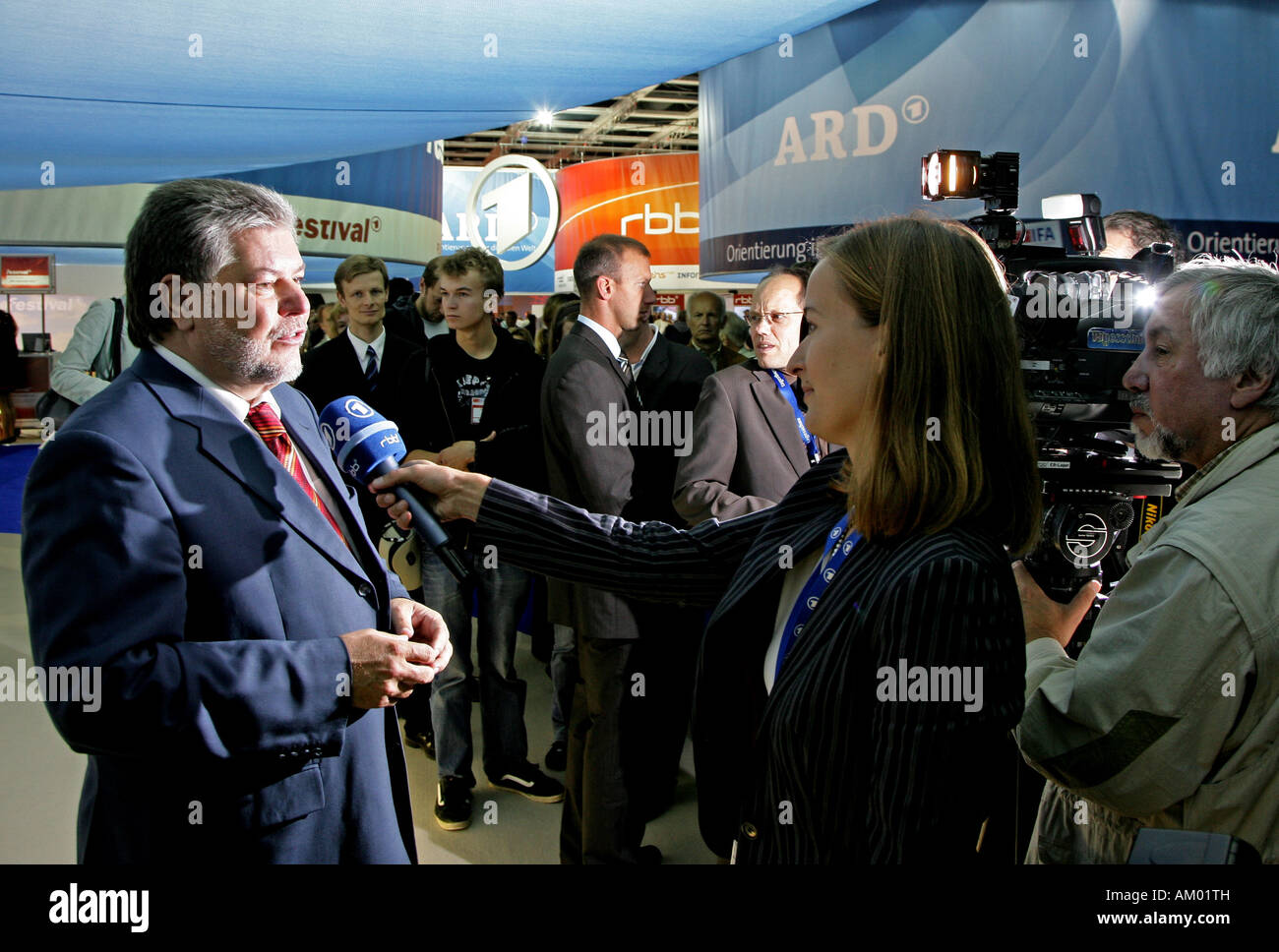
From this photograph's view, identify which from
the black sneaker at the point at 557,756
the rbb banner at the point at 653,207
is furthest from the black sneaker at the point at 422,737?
the rbb banner at the point at 653,207

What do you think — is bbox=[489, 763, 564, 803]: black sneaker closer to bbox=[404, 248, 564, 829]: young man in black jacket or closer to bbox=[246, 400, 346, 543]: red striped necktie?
bbox=[404, 248, 564, 829]: young man in black jacket

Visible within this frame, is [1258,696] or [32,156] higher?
[32,156]

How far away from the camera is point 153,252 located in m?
1.27

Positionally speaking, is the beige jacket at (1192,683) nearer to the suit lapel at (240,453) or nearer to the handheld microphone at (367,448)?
the handheld microphone at (367,448)

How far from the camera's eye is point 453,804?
9.96ft

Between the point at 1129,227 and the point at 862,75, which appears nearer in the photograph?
the point at 1129,227

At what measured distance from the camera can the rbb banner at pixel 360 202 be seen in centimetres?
911

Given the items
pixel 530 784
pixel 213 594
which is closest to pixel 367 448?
pixel 213 594

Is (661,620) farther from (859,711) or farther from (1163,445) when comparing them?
(859,711)

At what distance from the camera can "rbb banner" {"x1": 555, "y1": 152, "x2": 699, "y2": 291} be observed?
1166 cm

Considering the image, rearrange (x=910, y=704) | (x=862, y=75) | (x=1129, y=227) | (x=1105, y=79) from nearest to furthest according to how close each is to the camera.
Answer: (x=910, y=704), (x=1129, y=227), (x=1105, y=79), (x=862, y=75)
